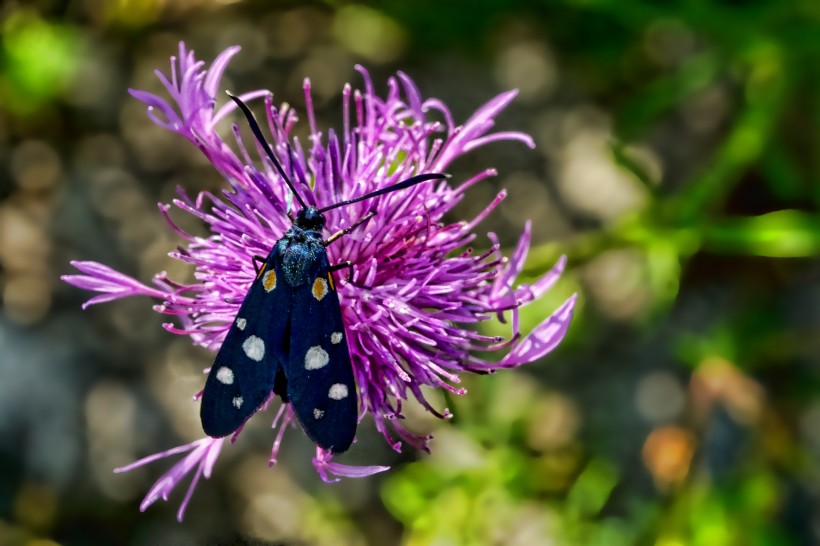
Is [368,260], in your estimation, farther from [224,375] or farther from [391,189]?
[224,375]

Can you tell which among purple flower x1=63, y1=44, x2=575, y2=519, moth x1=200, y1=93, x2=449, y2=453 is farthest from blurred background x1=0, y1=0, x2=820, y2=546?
moth x1=200, y1=93, x2=449, y2=453

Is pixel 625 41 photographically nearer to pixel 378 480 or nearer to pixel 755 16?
pixel 755 16

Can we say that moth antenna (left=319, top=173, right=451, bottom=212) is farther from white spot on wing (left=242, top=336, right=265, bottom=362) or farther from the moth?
white spot on wing (left=242, top=336, right=265, bottom=362)

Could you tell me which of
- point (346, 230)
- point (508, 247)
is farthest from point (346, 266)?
point (508, 247)

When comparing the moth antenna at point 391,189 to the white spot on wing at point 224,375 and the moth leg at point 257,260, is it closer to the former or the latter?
the moth leg at point 257,260

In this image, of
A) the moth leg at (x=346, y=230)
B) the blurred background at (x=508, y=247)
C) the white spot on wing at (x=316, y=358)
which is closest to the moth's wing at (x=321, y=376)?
the white spot on wing at (x=316, y=358)

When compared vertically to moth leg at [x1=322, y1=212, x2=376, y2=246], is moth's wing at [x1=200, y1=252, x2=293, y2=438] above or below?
below

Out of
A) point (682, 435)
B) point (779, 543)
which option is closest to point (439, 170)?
point (682, 435)
